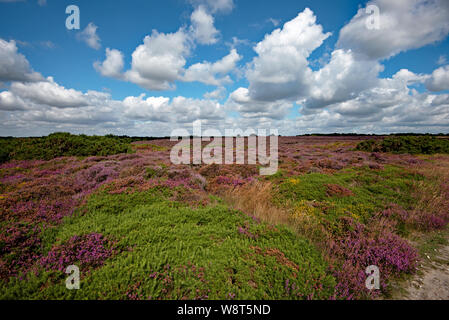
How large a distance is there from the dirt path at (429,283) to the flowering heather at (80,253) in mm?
6239

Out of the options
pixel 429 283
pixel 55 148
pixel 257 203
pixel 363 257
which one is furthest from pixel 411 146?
pixel 55 148

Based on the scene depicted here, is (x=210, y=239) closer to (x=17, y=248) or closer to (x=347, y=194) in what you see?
(x=17, y=248)

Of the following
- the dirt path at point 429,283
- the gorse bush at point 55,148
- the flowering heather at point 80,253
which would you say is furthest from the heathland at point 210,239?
the gorse bush at point 55,148

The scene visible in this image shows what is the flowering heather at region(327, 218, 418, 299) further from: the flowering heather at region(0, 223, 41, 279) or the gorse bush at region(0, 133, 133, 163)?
the gorse bush at region(0, 133, 133, 163)

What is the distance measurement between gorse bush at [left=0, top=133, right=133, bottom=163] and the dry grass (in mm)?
15589

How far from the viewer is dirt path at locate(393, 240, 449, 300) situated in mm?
3679

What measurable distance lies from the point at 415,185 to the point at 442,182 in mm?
2143

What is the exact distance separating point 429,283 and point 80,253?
25.5 ft

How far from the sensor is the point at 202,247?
420 centimetres

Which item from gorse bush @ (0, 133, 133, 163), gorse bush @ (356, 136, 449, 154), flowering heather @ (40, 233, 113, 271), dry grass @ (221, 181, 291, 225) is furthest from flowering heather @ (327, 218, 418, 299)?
gorse bush @ (356, 136, 449, 154)

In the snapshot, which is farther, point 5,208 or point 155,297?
point 5,208
